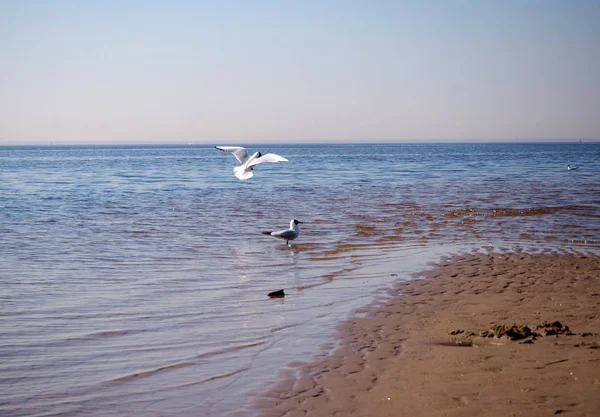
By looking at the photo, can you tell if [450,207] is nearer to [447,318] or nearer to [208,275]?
[208,275]

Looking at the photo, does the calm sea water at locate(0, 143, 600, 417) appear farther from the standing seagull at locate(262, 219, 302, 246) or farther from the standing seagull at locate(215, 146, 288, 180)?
the standing seagull at locate(215, 146, 288, 180)

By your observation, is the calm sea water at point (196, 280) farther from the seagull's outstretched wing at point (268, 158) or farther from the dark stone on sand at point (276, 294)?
the seagull's outstretched wing at point (268, 158)

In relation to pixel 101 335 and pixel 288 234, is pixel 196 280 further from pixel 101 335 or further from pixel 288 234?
pixel 288 234

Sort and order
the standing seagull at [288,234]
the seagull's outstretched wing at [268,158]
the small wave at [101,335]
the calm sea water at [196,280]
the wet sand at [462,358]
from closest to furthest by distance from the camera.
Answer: the wet sand at [462,358] < the calm sea water at [196,280] < the small wave at [101,335] < the seagull's outstretched wing at [268,158] < the standing seagull at [288,234]

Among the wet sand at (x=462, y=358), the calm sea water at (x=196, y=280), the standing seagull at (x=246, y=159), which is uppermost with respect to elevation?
the standing seagull at (x=246, y=159)

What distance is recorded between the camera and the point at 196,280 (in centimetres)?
995

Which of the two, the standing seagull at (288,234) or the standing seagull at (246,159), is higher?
the standing seagull at (246,159)

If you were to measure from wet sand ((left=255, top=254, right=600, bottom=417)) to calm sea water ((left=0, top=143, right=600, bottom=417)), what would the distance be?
18.4 inches

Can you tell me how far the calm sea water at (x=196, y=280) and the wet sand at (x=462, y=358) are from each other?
467mm

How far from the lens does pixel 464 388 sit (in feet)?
17.0

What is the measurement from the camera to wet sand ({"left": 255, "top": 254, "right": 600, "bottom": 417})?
4.91 meters

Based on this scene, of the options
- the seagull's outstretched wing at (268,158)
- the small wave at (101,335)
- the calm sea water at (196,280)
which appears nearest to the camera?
the calm sea water at (196,280)

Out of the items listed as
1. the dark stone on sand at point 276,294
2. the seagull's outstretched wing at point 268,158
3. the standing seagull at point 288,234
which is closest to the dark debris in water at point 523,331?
the dark stone on sand at point 276,294

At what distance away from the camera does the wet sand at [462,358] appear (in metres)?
4.91
